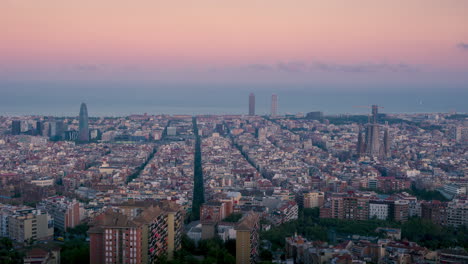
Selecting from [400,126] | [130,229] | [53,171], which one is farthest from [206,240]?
[400,126]

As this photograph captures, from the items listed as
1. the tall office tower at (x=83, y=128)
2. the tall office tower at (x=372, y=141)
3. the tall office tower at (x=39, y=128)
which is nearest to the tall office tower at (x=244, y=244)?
the tall office tower at (x=372, y=141)

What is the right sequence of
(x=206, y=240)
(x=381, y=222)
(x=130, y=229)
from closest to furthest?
(x=130, y=229), (x=206, y=240), (x=381, y=222)

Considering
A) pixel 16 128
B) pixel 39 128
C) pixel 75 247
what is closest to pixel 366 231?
pixel 75 247

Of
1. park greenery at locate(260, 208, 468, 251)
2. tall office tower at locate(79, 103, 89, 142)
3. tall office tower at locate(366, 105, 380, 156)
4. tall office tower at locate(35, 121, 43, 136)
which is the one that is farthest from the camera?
tall office tower at locate(35, 121, 43, 136)

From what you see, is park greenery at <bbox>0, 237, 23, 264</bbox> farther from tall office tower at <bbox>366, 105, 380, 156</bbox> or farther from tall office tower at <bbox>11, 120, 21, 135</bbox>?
tall office tower at <bbox>11, 120, 21, 135</bbox>

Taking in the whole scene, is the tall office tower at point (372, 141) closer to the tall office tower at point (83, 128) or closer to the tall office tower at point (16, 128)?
the tall office tower at point (83, 128)

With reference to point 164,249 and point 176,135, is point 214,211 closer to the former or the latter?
point 164,249

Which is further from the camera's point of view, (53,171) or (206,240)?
(53,171)

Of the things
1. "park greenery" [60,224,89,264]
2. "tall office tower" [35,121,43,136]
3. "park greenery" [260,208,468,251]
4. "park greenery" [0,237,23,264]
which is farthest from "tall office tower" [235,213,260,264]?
"tall office tower" [35,121,43,136]

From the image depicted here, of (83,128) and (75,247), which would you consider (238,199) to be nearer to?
(75,247)
